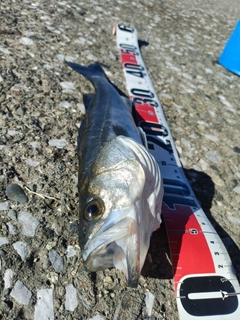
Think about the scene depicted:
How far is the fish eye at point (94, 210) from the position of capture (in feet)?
5.94

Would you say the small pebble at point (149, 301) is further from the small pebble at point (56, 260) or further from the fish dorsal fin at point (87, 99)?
the fish dorsal fin at point (87, 99)

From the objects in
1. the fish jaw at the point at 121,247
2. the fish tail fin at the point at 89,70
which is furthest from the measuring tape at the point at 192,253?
the fish tail fin at the point at 89,70

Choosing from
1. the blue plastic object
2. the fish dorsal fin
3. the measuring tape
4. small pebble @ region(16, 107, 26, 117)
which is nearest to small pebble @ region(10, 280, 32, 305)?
the measuring tape

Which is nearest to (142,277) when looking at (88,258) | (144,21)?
(88,258)

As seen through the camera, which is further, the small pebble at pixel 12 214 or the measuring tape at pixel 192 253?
the small pebble at pixel 12 214

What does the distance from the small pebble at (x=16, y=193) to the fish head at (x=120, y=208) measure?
1.73ft

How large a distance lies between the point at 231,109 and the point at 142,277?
260cm

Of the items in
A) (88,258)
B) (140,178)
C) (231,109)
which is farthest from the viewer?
(231,109)

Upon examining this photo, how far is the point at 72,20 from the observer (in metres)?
4.95

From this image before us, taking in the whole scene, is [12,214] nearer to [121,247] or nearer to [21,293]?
[21,293]

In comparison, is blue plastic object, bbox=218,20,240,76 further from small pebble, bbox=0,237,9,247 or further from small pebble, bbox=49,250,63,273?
small pebble, bbox=0,237,9,247

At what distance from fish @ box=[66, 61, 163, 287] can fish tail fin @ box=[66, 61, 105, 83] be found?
48.7 inches

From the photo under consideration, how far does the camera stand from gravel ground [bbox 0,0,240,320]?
2016mm

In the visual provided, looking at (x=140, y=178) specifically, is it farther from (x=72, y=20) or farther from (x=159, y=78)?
(x=72, y=20)
